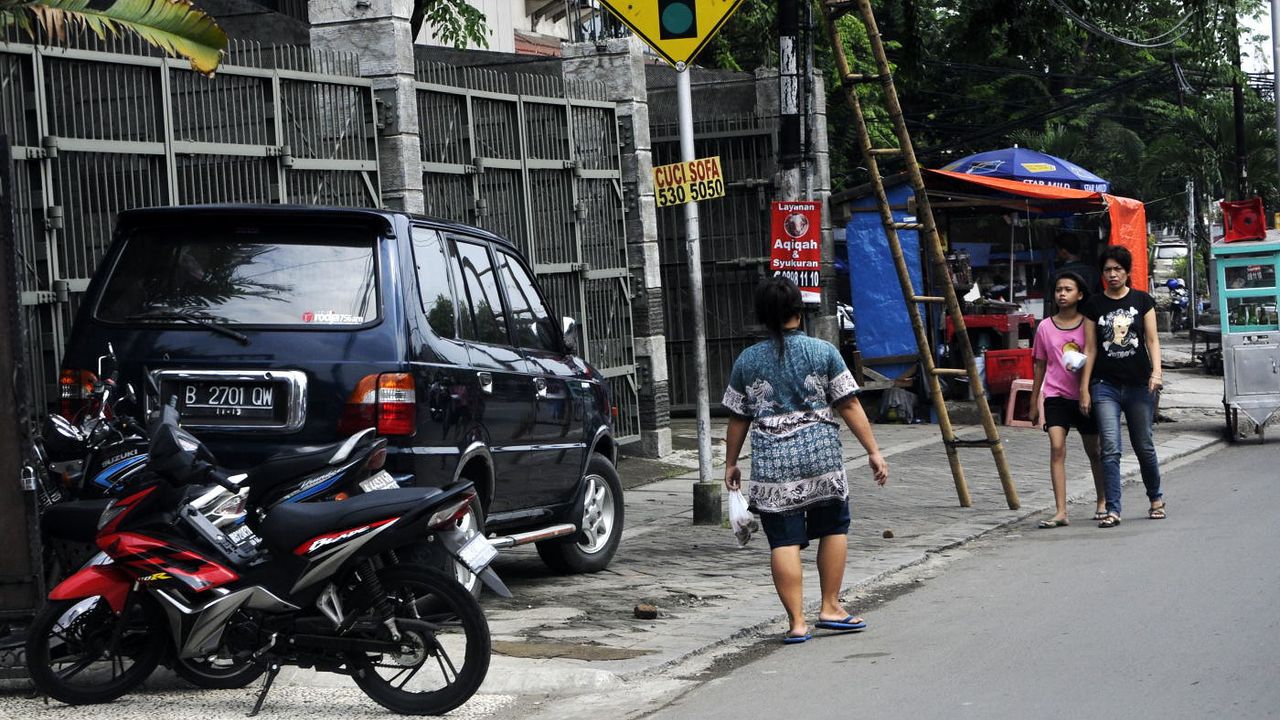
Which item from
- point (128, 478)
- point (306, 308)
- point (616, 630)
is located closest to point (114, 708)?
point (128, 478)

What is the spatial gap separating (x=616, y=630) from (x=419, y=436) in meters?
1.49

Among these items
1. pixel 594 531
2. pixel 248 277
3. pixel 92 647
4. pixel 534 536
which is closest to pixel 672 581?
pixel 594 531

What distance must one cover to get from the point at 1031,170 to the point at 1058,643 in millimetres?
14360

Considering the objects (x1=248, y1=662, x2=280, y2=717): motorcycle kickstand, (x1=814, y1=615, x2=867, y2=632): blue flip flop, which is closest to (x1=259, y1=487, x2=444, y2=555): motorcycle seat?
(x1=248, y1=662, x2=280, y2=717): motorcycle kickstand

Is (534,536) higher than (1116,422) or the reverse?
the reverse

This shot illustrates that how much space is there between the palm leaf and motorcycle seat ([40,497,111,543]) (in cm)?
242

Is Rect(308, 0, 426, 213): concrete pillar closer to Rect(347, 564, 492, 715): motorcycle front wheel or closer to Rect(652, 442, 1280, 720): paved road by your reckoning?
Rect(652, 442, 1280, 720): paved road

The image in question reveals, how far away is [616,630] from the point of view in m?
7.75

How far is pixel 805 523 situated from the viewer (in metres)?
7.45

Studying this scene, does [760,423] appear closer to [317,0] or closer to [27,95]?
[27,95]

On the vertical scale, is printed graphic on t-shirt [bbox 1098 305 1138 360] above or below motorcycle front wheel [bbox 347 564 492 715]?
above

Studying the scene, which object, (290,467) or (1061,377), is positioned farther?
(1061,377)

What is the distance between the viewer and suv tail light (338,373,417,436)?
6875 millimetres

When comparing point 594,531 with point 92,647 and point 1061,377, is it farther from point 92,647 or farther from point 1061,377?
point 92,647
